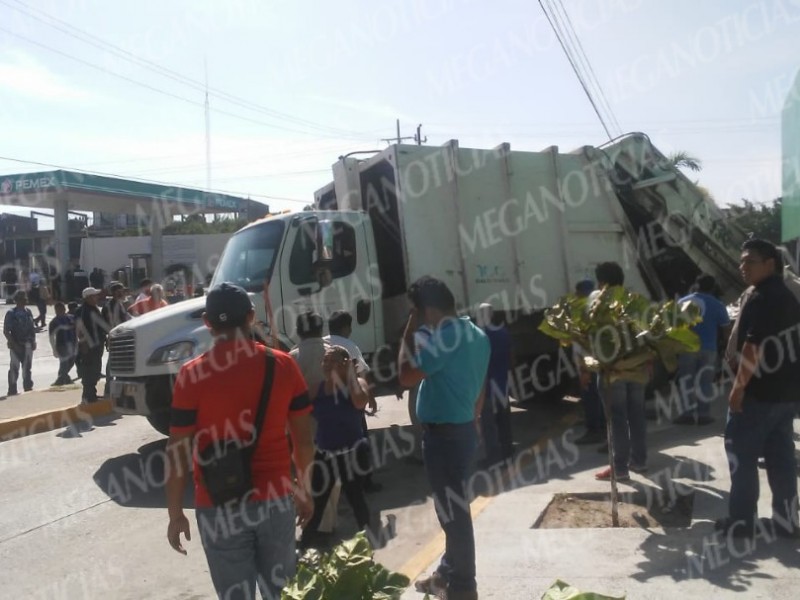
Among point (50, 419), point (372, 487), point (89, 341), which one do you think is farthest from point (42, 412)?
point (372, 487)

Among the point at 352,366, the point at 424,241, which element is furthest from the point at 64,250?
the point at 352,366

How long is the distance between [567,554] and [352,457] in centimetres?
166

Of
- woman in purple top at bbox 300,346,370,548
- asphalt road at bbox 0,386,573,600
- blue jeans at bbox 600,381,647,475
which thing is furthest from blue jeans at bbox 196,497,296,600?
blue jeans at bbox 600,381,647,475

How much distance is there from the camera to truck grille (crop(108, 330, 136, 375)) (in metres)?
7.85

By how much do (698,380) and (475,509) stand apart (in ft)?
12.9

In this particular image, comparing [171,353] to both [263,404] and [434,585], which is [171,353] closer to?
[434,585]

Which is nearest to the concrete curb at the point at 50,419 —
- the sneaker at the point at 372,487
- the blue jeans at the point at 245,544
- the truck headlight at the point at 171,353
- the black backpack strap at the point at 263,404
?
the truck headlight at the point at 171,353

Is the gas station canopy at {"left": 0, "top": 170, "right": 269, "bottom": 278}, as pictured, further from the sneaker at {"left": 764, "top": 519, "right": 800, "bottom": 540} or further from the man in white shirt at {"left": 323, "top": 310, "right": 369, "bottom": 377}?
the sneaker at {"left": 764, "top": 519, "right": 800, "bottom": 540}

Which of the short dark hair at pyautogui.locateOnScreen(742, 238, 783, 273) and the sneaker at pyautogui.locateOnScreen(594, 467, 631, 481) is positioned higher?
the short dark hair at pyautogui.locateOnScreen(742, 238, 783, 273)

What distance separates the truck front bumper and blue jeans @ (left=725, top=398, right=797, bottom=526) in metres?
5.32

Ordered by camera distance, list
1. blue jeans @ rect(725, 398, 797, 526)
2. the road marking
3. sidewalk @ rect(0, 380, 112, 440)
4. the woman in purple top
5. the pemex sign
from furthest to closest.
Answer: the pemex sign, sidewalk @ rect(0, 380, 112, 440), the woman in purple top, the road marking, blue jeans @ rect(725, 398, 797, 526)

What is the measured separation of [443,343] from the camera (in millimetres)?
4008

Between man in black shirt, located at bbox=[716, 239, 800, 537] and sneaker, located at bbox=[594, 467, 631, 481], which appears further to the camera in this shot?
sneaker, located at bbox=[594, 467, 631, 481]

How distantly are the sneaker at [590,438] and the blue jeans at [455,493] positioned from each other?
4187 millimetres
